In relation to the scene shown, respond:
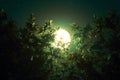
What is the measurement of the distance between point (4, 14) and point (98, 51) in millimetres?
6075

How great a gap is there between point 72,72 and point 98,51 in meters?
1.78

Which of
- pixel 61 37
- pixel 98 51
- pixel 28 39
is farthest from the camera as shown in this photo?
pixel 61 37

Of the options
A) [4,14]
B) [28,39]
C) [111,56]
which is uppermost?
[4,14]

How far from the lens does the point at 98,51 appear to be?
1808 cm

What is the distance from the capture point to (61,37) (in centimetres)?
2073

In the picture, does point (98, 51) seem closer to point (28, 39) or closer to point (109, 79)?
point (109, 79)

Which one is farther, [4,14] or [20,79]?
[4,14]

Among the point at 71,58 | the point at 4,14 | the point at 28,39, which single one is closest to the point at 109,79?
the point at 71,58

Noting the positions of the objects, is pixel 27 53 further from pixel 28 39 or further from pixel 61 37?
pixel 61 37

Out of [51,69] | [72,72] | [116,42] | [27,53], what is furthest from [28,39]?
[116,42]

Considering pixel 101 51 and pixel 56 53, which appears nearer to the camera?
pixel 101 51

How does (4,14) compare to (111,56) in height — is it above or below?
above

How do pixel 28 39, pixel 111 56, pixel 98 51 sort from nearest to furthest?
pixel 111 56 < pixel 98 51 < pixel 28 39

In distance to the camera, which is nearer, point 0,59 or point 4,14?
point 0,59
